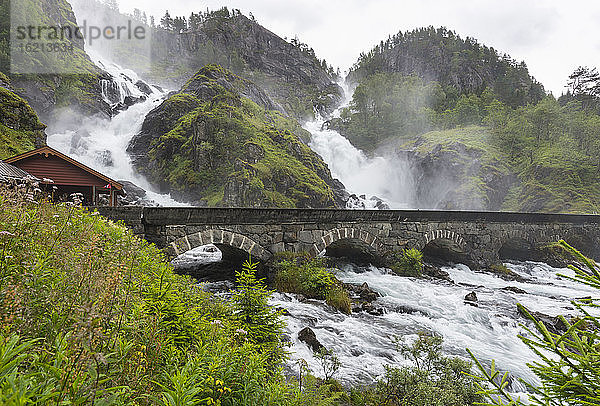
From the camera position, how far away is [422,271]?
58.1 feet

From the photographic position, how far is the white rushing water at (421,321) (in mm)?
8141

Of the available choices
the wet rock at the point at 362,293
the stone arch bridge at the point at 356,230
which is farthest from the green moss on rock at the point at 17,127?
the wet rock at the point at 362,293

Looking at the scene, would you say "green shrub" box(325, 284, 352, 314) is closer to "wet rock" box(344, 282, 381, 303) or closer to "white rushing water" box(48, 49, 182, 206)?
"wet rock" box(344, 282, 381, 303)

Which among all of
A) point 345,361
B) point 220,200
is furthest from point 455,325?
point 220,200

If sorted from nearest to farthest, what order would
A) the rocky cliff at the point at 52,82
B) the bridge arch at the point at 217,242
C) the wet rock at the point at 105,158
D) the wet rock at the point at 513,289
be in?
the bridge arch at the point at 217,242 < the wet rock at the point at 513,289 < the wet rock at the point at 105,158 < the rocky cliff at the point at 52,82

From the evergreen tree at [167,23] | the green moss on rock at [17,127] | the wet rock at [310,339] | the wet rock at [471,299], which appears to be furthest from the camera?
the evergreen tree at [167,23]

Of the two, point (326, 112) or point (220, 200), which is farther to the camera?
point (326, 112)

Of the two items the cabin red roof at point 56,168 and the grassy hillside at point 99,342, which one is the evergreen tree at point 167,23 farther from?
the grassy hillside at point 99,342

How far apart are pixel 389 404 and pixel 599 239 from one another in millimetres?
29671

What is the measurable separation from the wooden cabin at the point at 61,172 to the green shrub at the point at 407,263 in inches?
702

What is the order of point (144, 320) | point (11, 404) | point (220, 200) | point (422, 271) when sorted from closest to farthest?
point (11, 404) → point (144, 320) → point (422, 271) → point (220, 200)

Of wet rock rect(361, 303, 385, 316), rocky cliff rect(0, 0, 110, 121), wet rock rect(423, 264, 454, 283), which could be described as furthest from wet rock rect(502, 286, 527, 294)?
rocky cliff rect(0, 0, 110, 121)

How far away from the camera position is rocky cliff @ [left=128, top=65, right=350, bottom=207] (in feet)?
115

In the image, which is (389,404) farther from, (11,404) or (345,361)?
(11,404)
